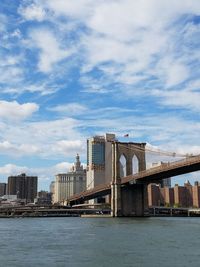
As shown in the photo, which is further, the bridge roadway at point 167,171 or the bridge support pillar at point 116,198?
the bridge support pillar at point 116,198

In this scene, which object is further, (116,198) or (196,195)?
(196,195)

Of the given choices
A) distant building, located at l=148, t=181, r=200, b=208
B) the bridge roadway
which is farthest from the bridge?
distant building, located at l=148, t=181, r=200, b=208

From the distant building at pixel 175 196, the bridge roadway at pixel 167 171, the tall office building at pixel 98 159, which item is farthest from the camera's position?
the distant building at pixel 175 196

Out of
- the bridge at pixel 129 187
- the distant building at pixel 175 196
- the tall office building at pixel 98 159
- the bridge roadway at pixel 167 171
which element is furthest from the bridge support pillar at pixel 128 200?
the distant building at pixel 175 196

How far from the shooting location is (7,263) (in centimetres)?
2417

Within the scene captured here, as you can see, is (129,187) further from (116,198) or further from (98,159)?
(98,159)

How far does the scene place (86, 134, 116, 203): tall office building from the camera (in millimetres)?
146625

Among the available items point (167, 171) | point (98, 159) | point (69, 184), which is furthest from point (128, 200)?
point (69, 184)

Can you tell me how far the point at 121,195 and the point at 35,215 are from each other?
120ft

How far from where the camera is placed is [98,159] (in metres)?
160

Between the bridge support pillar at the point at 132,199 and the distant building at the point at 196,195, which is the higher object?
the distant building at the point at 196,195

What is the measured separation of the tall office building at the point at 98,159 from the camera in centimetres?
14662

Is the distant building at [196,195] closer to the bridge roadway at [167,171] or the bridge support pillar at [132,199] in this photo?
the bridge support pillar at [132,199]

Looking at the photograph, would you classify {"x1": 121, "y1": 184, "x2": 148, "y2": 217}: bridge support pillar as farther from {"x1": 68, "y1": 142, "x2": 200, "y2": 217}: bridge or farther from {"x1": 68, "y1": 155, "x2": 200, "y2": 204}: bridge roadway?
{"x1": 68, "y1": 155, "x2": 200, "y2": 204}: bridge roadway
